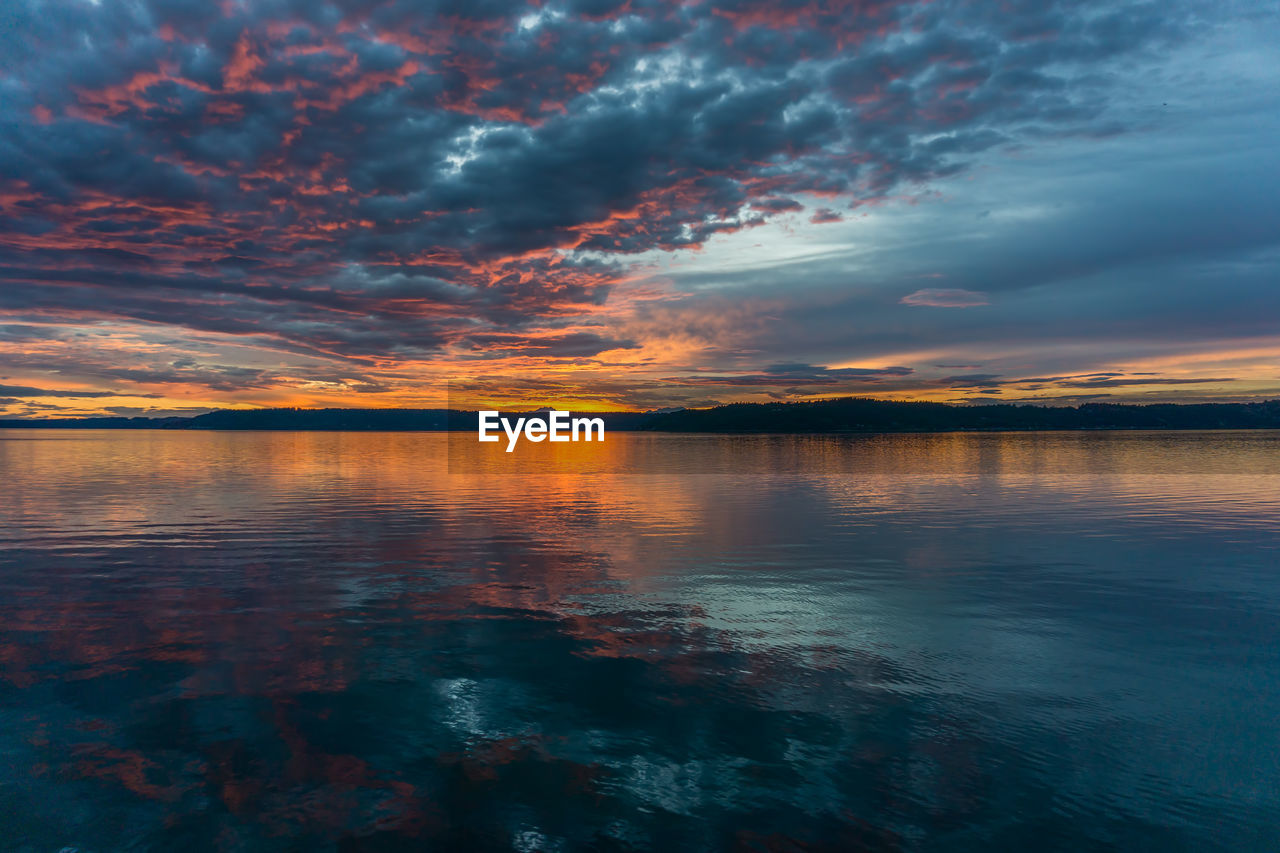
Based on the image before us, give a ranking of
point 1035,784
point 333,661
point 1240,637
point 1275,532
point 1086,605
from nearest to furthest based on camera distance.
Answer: point 1035,784, point 333,661, point 1240,637, point 1086,605, point 1275,532

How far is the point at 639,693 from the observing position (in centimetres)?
1309

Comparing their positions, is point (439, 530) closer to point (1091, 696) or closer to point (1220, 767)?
point (1091, 696)

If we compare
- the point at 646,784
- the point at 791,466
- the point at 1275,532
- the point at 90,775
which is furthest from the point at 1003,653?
the point at 791,466

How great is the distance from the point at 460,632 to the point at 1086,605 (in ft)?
58.2

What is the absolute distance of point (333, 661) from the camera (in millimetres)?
14766

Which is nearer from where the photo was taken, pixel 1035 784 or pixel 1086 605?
pixel 1035 784

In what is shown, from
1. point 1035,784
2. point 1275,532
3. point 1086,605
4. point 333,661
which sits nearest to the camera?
point 1035,784

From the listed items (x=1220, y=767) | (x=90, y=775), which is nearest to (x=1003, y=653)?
(x=1220, y=767)

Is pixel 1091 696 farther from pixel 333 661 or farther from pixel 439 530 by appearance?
pixel 439 530

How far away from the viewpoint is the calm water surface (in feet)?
29.9

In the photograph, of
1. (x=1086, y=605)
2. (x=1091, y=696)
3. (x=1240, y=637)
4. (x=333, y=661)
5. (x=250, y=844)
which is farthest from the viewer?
(x=1086, y=605)

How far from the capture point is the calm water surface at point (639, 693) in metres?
9.12

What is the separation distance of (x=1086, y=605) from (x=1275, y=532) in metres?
21.9

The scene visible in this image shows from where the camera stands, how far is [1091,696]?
1300 centimetres
